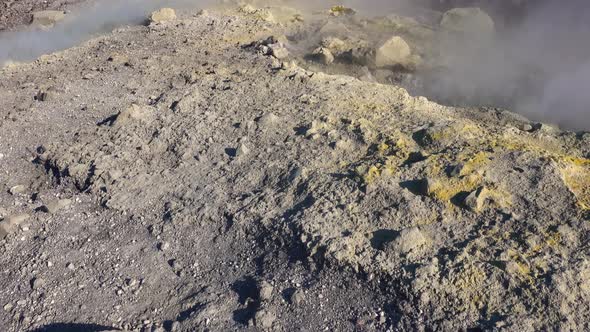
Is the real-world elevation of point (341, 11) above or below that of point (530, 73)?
below

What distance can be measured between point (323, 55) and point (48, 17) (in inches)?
244

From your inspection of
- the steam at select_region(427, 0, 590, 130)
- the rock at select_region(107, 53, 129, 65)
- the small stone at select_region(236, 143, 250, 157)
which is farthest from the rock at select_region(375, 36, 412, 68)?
the rock at select_region(107, 53, 129, 65)

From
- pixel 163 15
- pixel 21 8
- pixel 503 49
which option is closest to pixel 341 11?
pixel 503 49

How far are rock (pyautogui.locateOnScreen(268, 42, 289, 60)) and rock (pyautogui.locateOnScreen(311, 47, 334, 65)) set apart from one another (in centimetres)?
36

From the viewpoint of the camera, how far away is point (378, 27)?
7.76 m

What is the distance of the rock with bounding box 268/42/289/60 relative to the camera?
6.66 m

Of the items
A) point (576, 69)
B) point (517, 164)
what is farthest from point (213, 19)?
point (517, 164)

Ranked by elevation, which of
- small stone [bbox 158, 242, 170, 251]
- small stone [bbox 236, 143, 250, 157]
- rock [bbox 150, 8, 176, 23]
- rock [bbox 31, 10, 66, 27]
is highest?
small stone [bbox 236, 143, 250, 157]

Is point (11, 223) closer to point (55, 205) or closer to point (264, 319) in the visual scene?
point (55, 205)

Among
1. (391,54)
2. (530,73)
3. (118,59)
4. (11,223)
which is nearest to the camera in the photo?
(11,223)

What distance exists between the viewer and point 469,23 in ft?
24.2

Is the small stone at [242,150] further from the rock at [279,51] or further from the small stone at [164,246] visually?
the rock at [279,51]

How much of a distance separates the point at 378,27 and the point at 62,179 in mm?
4710

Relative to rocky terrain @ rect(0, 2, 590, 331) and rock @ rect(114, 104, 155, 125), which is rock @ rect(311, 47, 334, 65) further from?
rock @ rect(114, 104, 155, 125)
